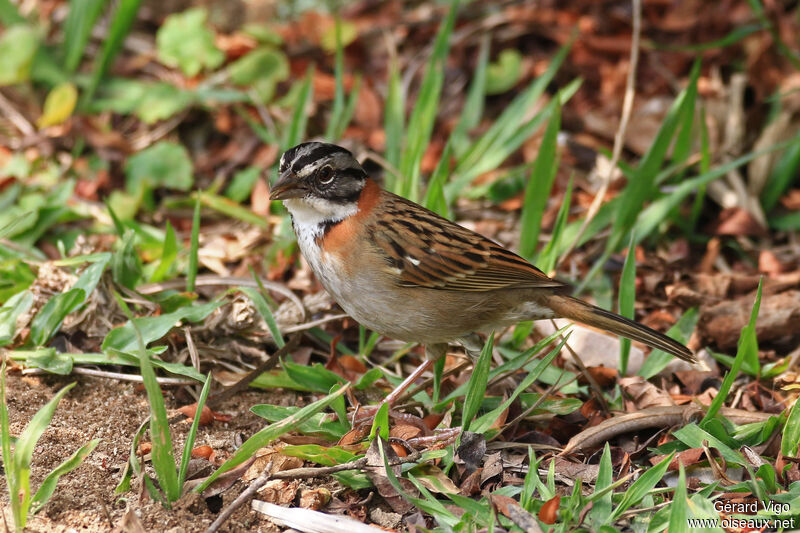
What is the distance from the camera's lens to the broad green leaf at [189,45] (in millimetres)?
7898

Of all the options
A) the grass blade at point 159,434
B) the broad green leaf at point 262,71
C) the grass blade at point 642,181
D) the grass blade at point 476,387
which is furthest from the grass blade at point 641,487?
the broad green leaf at point 262,71

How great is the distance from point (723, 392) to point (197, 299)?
318cm

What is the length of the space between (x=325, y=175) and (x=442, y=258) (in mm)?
786

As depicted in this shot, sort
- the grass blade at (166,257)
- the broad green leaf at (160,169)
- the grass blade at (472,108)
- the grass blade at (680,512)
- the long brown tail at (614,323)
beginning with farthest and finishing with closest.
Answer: the grass blade at (472,108)
the broad green leaf at (160,169)
the grass blade at (166,257)
the long brown tail at (614,323)
the grass blade at (680,512)

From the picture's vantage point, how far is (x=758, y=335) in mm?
5559

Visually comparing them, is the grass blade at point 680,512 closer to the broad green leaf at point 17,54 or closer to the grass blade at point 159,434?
the grass blade at point 159,434

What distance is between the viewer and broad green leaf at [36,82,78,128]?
7.53 metres

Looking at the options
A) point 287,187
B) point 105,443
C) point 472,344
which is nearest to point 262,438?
point 105,443

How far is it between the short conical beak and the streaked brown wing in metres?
0.46

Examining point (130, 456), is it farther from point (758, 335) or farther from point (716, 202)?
point (716, 202)

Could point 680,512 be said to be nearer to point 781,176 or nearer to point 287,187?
point 287,187

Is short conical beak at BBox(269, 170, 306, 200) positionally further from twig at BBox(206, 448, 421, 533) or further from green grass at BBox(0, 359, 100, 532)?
green grass at BBox(0, 359, 100, 532)

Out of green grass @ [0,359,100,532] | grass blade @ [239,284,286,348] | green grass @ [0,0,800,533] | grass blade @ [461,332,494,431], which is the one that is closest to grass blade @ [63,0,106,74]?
green grass @ [0,0,800,533]

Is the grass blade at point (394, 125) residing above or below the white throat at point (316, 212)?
above
